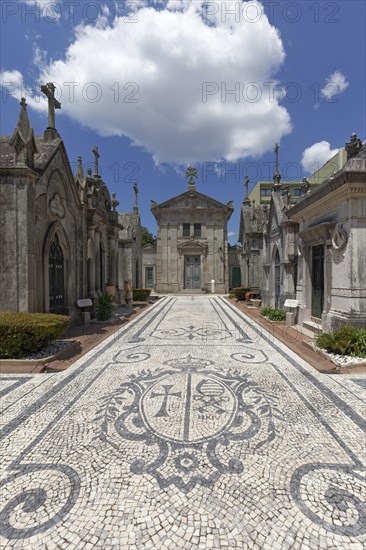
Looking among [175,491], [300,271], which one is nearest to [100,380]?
[175,491]

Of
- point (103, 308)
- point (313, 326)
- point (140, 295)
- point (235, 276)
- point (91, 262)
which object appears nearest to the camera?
point (313, 326)

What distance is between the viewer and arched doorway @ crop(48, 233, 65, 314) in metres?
8.37

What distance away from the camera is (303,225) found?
8.78m

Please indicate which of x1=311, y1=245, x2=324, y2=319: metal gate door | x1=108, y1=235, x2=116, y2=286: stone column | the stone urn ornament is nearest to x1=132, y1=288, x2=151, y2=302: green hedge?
the stone urn ornament

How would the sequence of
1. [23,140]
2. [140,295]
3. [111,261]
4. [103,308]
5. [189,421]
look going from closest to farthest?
[189,421] → [23,140] → [103,308] → [111,261] → [140,295]

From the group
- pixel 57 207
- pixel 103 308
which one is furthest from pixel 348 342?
pixel 57 207

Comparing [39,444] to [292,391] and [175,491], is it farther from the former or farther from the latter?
[292,391]

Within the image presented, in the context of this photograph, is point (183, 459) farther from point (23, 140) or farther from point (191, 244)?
point (191, 244)

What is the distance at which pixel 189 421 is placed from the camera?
3.40 metres

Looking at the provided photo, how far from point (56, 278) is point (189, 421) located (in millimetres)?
7273

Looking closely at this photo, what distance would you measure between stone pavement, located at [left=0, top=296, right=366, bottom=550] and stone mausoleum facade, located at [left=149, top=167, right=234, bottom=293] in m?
20.3

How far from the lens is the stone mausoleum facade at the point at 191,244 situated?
25391 mm

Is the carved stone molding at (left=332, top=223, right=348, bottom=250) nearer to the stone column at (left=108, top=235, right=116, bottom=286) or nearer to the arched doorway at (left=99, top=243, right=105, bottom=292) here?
the arched doorway at (left=99, top=243, right=105, bottom=292)

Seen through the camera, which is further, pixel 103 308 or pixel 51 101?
pixel 103 308
